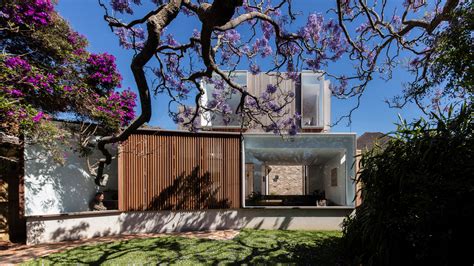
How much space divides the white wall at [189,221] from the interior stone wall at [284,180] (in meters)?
7.78

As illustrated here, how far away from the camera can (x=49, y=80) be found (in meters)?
5.82

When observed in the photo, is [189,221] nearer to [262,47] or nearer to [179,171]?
[179,171]

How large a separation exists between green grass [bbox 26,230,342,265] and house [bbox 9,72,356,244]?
127 centimetres

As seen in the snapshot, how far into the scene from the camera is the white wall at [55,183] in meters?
6.72

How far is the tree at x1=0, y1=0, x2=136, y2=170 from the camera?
509 cm

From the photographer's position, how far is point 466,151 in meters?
3.26

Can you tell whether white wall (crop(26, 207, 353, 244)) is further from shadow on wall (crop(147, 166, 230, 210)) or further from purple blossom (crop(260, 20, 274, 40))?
purple blossom (crop(260, 20, 274, 40))

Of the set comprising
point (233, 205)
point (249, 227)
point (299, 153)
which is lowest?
point (249, 227)

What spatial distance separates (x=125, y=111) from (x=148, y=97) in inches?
150

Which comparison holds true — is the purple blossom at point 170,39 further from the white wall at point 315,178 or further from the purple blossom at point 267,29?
the white wall at point 315,178

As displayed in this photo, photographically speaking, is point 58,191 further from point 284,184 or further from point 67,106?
point 284,184

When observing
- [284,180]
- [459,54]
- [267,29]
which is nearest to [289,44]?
[267,29]

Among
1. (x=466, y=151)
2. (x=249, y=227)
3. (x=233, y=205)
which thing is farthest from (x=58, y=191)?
(x=466, y=151)

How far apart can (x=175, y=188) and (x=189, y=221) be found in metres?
1.07
